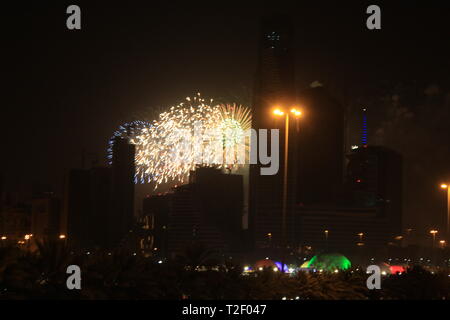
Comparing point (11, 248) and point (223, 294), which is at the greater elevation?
point (11, 248)
